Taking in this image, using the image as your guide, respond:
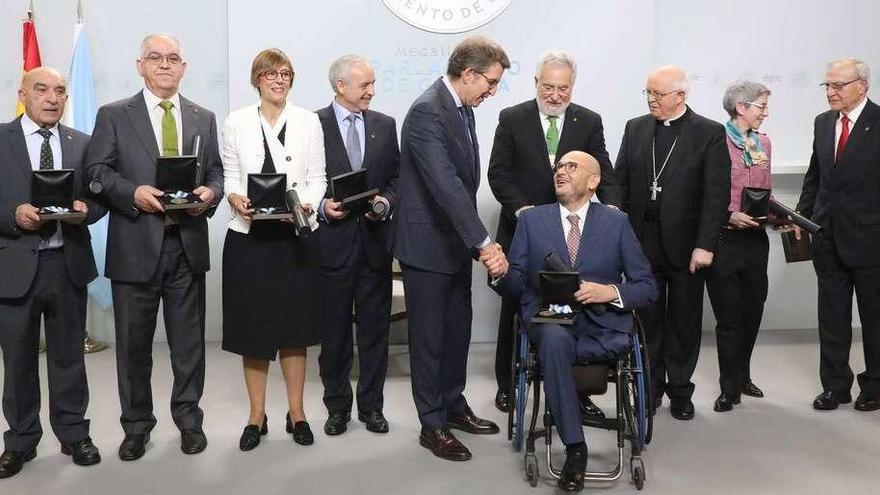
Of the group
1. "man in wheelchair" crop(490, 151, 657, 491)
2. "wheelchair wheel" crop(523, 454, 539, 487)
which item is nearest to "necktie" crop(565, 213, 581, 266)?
"man in wheelchair" crop(490, 151, 657, 491)

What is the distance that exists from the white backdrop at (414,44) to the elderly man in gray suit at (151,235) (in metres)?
1.88

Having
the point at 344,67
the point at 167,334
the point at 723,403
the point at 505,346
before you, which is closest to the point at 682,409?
the point at 723,403

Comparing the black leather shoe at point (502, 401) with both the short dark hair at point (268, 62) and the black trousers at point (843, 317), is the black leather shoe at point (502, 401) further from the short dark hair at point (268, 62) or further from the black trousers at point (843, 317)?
the short dark hair at point (268, 62)

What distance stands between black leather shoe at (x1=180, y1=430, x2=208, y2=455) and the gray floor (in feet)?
0.10

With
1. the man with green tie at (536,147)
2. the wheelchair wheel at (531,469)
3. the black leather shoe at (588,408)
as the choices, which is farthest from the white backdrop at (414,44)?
the wheelchair wheel at (531,469)

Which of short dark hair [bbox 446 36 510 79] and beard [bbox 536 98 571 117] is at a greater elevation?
short dark hair [bbox 446 36 510 79]

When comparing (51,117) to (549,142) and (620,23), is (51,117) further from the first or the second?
(620,23)

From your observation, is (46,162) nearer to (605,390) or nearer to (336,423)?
(336,423)

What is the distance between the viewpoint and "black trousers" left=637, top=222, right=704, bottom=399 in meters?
4.43

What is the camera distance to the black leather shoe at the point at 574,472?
3463mm

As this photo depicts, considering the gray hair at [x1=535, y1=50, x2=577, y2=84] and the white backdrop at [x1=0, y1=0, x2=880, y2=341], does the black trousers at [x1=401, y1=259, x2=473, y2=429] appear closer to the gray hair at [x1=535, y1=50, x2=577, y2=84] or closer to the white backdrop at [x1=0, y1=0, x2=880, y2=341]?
the gray hair at [x1=535, y1=50, x2=577, y2=84]

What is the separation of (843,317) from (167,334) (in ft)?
10.2

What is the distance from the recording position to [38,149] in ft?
12.1

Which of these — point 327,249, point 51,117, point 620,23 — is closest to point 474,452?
point 327,249
